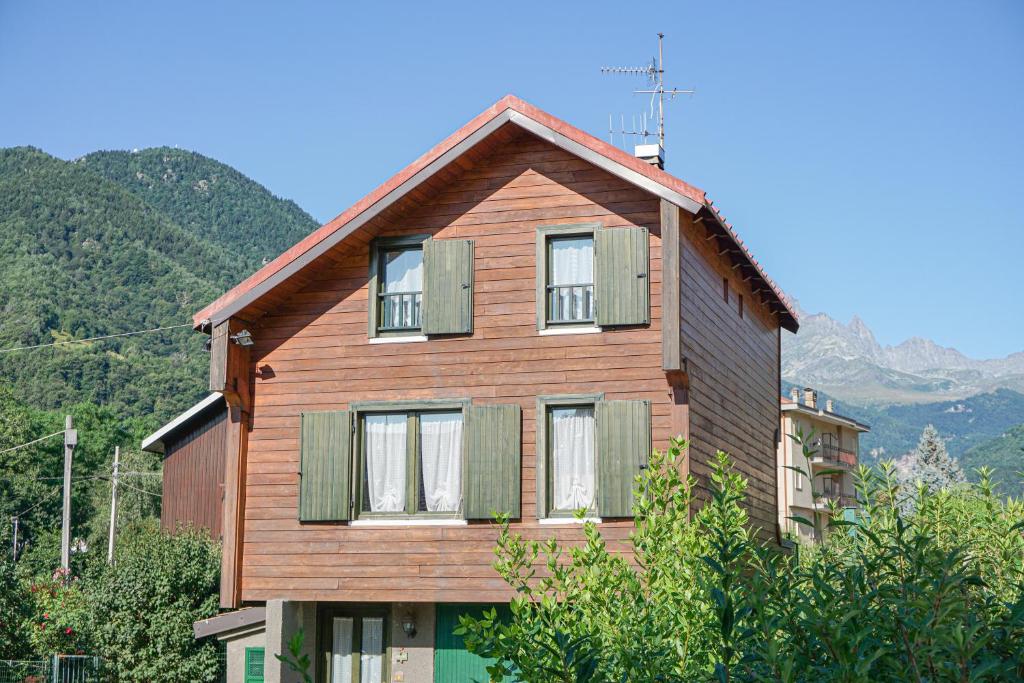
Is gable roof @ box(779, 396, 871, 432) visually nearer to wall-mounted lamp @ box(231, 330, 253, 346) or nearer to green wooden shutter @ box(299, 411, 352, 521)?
green wooden shutter @ box(299, 411, 352, 521)

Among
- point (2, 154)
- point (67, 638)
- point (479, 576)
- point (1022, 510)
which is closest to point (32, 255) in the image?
point (2, 154)

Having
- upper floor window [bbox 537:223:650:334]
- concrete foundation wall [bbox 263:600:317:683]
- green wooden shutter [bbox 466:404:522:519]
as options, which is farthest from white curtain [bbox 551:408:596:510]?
concrete foundation wall [bbox 263:600:317:683]

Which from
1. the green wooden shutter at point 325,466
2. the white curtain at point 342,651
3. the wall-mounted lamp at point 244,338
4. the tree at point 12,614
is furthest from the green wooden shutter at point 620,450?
the tree at point 12,614

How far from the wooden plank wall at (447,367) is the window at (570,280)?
0.96ft

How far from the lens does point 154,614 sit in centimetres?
2362

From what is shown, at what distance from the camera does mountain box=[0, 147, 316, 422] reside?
A: 104 meters

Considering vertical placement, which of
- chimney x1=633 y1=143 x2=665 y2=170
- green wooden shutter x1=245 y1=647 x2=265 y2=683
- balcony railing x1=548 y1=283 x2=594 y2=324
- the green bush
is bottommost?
green wooden shutter x1=245 y1=647 x2=265 y2=683

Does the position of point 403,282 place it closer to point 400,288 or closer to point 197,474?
point 400,288

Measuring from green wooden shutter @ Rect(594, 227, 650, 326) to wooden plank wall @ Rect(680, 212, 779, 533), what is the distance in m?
0.56

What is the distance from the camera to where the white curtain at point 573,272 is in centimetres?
1786

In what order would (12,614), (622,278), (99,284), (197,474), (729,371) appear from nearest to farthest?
(622,278) → (729,371) → (12,614) → (197,474) → (99,284)

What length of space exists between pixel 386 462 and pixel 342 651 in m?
3.15

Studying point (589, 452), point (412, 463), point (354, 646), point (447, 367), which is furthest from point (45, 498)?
point (589, 452)

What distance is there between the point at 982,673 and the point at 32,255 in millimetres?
131357
